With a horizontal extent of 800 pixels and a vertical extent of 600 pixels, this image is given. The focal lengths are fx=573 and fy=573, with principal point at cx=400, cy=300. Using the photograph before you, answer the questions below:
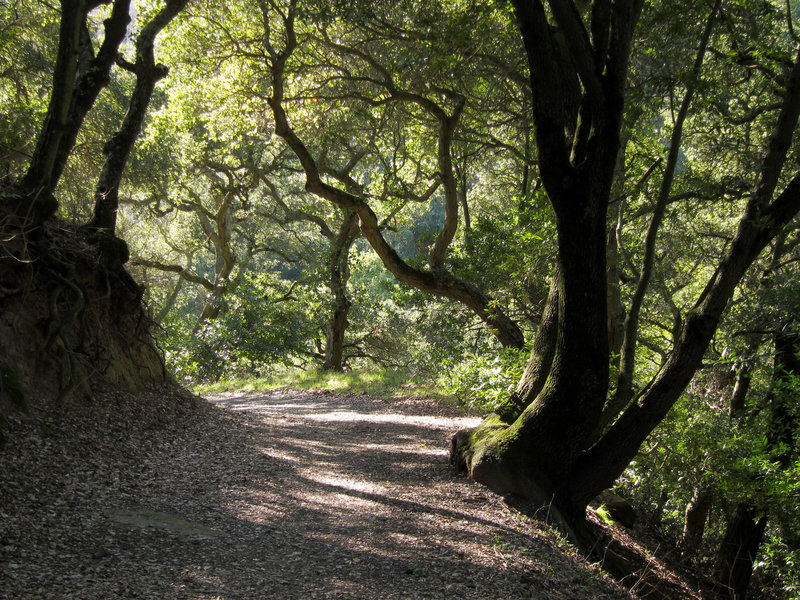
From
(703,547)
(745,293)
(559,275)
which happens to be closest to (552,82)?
(559,275)

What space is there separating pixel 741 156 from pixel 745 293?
272cm

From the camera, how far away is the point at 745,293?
1152cm

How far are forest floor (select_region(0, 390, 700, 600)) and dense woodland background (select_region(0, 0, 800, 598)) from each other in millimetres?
652

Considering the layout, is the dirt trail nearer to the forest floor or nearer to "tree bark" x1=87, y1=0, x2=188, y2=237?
the forest floor

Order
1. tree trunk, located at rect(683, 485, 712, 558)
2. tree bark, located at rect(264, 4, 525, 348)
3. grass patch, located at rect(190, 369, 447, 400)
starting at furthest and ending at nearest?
grass patch, located at rect(190, 369, 447, 400), tree trunk, located at rect(683, 485, 712, 558), tree bark, located at rect(264, 4, 525, 348)

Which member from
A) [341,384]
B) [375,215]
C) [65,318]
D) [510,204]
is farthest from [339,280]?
[65,318]

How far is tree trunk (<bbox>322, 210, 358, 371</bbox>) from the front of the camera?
1646cm

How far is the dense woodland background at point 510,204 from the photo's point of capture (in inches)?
220

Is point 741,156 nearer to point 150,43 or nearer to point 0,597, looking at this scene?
point 150,43

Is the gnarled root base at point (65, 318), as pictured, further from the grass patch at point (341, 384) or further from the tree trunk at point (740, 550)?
the tree trunk at point (740, 550)

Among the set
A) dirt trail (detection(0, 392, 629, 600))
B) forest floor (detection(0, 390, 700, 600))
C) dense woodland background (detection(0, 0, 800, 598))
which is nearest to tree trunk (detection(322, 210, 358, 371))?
dense woodland background (detection(0, 0, 800, 598))

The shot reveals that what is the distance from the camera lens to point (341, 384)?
46.1 feet

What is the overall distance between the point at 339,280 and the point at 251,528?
12.5 meters

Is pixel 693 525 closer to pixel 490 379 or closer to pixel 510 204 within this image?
pixel 490 379
